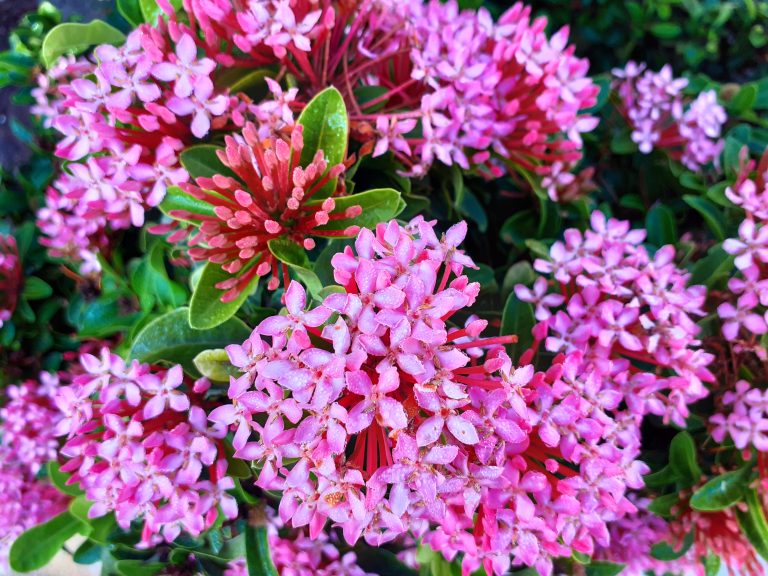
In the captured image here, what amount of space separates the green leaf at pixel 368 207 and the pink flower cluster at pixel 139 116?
0.18 m

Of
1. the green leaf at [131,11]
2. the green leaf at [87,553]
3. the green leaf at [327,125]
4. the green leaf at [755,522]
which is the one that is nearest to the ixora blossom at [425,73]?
the green leaf at [327,125]

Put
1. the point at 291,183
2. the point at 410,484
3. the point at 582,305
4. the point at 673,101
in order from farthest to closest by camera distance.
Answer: the point at 673,101 < the point at 582,305 < the point at 291,183 < the point at 410,484

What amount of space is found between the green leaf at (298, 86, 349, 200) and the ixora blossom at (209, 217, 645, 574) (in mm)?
157

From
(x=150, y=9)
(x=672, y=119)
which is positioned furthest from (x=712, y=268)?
(x=150, y=9)

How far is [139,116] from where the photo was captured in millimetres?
704

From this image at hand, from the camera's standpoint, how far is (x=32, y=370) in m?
1.19

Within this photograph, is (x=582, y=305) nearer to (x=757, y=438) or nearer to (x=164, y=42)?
(x=757, y=438)

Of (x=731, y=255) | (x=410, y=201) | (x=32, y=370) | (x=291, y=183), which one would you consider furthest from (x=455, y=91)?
(x=32, y=370)

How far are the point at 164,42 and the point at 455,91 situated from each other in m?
0.39

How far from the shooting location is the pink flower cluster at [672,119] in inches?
43.2

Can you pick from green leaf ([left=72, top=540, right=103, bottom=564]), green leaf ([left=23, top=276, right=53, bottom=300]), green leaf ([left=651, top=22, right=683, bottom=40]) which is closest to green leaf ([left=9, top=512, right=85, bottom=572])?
green leaf ([left=72, top=540, right=103, bottom=564])

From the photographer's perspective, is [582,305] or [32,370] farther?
[32,370]

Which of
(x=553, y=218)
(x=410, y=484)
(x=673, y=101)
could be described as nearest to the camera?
(x=410, y=484)

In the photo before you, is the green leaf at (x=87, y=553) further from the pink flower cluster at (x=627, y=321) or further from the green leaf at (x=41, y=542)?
the pink flower cluster at (x=627, y=321)
